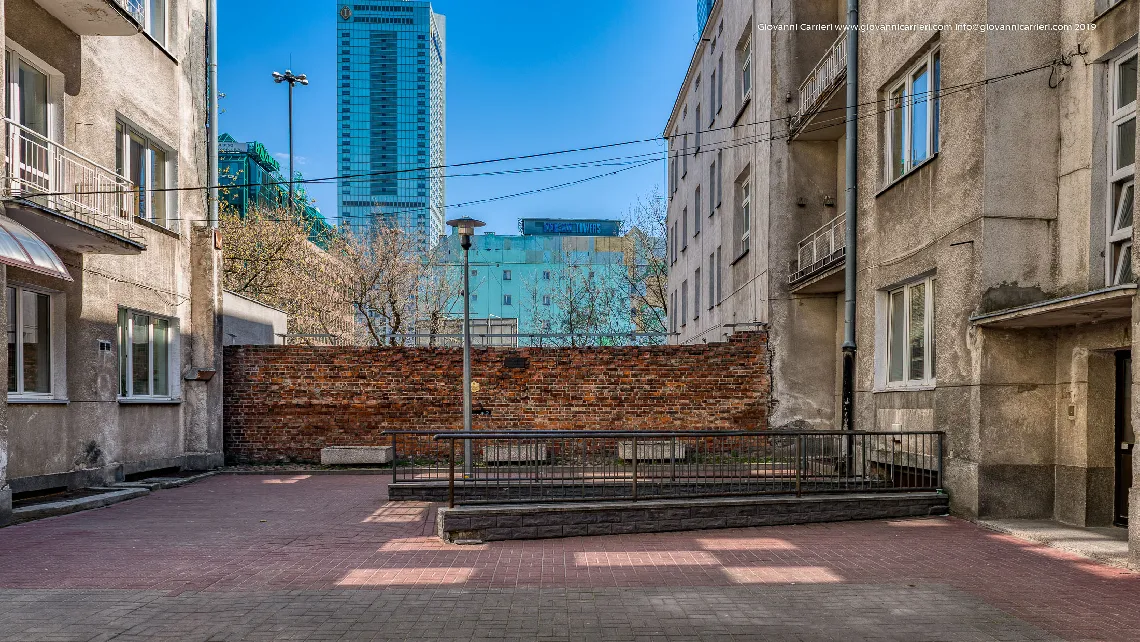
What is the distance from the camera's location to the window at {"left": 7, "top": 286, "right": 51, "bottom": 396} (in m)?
11.7

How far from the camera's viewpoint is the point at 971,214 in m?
10.1

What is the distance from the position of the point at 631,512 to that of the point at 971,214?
218 inches

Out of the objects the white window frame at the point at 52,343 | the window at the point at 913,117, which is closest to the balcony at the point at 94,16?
the white window frame at the point at 52,343

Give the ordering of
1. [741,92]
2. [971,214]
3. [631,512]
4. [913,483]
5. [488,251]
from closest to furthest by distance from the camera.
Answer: [631,512] → [971,214] → [913,483] → [741,92] → [488,251]

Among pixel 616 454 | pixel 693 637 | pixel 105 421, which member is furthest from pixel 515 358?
pixel 693 637

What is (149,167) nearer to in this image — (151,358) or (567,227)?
(151,358)

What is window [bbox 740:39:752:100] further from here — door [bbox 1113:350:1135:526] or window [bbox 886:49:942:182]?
door [bbox 1113:350:1135:526]

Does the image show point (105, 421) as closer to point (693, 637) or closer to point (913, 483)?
Answer: point (693, 637)

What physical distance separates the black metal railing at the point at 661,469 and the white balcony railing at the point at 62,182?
20.2 ft

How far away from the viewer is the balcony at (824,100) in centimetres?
1432

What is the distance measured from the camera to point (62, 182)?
1226 cm

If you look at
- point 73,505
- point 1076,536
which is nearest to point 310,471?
point 73,505

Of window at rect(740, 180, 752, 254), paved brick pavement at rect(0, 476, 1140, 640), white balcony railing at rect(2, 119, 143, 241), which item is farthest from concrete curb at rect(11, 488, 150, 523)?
window at rect(740, 180, 752, 254)

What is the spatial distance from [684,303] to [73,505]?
21087 millimetres
